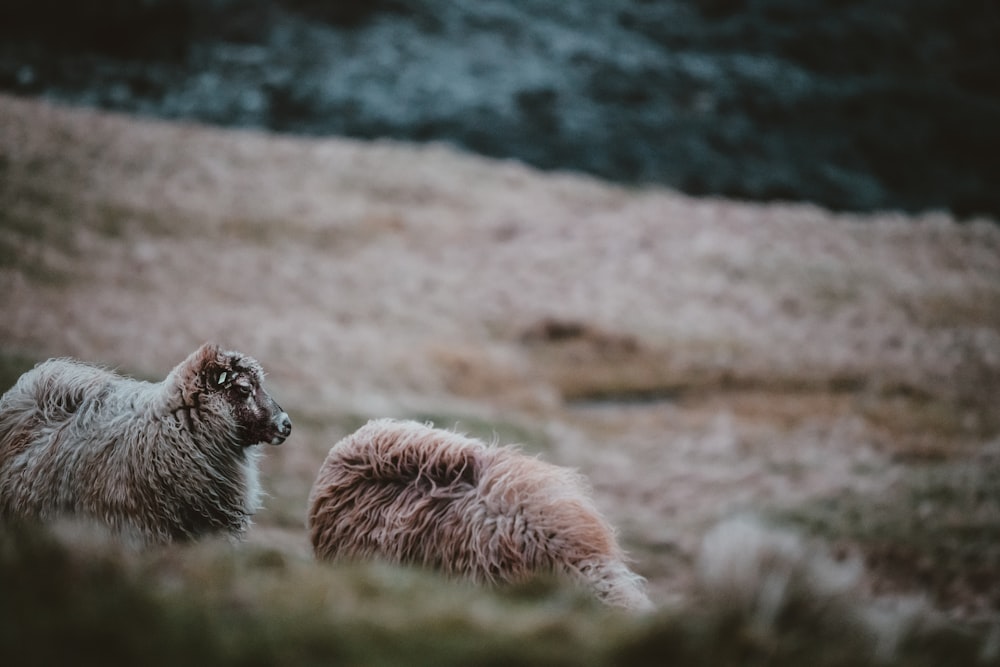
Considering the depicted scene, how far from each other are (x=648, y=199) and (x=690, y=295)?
854cm

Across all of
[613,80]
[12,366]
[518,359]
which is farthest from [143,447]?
[613,80]

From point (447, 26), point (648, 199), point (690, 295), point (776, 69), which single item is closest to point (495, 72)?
point (447, 26)

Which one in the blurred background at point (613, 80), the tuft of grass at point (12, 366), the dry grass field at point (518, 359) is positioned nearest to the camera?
the dry grass field at point (518, 359)

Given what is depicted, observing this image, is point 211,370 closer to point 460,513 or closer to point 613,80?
point 460,513

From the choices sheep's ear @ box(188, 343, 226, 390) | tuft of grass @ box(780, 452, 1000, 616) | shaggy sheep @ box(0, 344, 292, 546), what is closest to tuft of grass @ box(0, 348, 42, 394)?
shaggy sheep @ box(0, 344, 292, 546)

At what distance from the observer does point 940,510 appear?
51.1 feet

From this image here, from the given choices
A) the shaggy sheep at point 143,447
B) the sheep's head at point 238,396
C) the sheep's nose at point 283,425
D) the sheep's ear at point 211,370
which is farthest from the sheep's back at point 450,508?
the sheep's ear at point 211,370

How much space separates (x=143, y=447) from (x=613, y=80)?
38.8 m

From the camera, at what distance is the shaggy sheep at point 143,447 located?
6.57 meters

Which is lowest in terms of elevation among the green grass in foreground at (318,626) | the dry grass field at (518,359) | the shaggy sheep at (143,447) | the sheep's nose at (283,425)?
the dry grass field at (518,359)

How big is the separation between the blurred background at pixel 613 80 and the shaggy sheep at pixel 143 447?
32.0 meters

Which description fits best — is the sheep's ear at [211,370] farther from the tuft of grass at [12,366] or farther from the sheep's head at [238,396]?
the tuft of grass at [12,366]

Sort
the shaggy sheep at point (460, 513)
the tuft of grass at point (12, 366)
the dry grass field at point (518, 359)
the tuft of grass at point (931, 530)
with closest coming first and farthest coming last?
the dry grass field at point (518, 359), the shaggy sheep at point (460, 513), the tuft of grass at point (12, 366), the tuft of grass at point (931, 530)

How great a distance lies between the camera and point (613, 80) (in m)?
42.1
